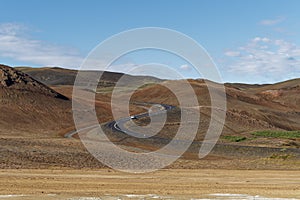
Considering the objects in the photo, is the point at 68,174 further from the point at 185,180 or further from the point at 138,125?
the point at 138,125

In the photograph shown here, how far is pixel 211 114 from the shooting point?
325ft

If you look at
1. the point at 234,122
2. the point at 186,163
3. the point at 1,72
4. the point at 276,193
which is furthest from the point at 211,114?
the point at 276,193

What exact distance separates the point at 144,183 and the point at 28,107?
2675 inches

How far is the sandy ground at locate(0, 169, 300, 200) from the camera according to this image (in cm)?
2428

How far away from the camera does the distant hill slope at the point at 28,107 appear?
8000 centimetres

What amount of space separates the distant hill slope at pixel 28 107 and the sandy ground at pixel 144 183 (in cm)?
4031

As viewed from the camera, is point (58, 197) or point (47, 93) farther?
point (47, 93)

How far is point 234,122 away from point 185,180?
72.4 metres

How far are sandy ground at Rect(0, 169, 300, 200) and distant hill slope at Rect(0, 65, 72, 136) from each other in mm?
40309

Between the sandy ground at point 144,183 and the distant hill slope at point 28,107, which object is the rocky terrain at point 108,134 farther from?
the sandy ground at point 144,183

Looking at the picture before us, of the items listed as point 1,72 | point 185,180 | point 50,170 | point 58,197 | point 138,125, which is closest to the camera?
point 58,197

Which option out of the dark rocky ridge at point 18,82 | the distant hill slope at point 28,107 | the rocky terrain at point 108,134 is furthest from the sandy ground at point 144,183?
the dark rocky ridge at point 18,82

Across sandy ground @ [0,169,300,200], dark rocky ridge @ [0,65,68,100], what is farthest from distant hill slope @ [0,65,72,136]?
sandy ground @ [0,169,300,200]

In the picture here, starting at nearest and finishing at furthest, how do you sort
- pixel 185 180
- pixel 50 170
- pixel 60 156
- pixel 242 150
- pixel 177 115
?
pixel 185 180, pixel 50 170, pixel 60 156, pixel 242 150, pixel 177 115
